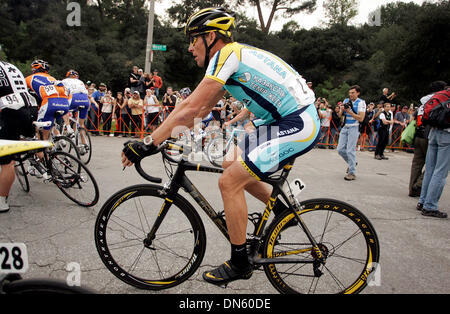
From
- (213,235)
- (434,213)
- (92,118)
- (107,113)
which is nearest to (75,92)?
(107,113)

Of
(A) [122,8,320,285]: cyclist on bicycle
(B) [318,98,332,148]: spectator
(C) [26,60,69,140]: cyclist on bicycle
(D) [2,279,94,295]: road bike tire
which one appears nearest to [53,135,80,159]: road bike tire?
(C) [26,60,69,140]: cyclist on bicycle

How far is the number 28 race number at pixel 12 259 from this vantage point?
1.48m

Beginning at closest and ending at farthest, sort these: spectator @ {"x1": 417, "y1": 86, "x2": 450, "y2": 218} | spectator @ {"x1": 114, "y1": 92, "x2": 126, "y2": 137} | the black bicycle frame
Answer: the black bicycle frame → spectator @ {"x1": 417, "y1": 86, "x2": 450, "y2": 218} → spectator @ {"x1": 114, "y1": 92, "x2": 126, "y2": 137}

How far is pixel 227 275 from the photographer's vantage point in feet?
7.33

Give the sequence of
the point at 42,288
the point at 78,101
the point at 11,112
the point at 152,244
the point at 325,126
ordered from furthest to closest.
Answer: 1. the point at 325,126
2. the point at 78,101
3. the point at 11,112
4. the point at 152,244
5. the point at 42,288

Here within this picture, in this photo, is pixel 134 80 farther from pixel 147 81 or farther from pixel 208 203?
pixel 208 203

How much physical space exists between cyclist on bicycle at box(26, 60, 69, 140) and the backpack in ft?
19.7

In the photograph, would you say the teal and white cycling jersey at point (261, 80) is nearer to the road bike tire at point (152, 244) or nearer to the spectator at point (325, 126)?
the road bike tire at point (152, 244)

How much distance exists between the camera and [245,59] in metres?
2.10

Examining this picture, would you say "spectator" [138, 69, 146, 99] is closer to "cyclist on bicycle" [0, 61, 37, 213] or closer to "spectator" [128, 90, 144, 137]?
"spectator" [128, 90, 144, 137]

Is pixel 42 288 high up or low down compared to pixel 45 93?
down

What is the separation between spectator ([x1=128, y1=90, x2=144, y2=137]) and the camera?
11.7 m

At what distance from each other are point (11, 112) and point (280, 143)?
136 inches

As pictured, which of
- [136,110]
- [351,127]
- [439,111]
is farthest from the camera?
[136,110]
